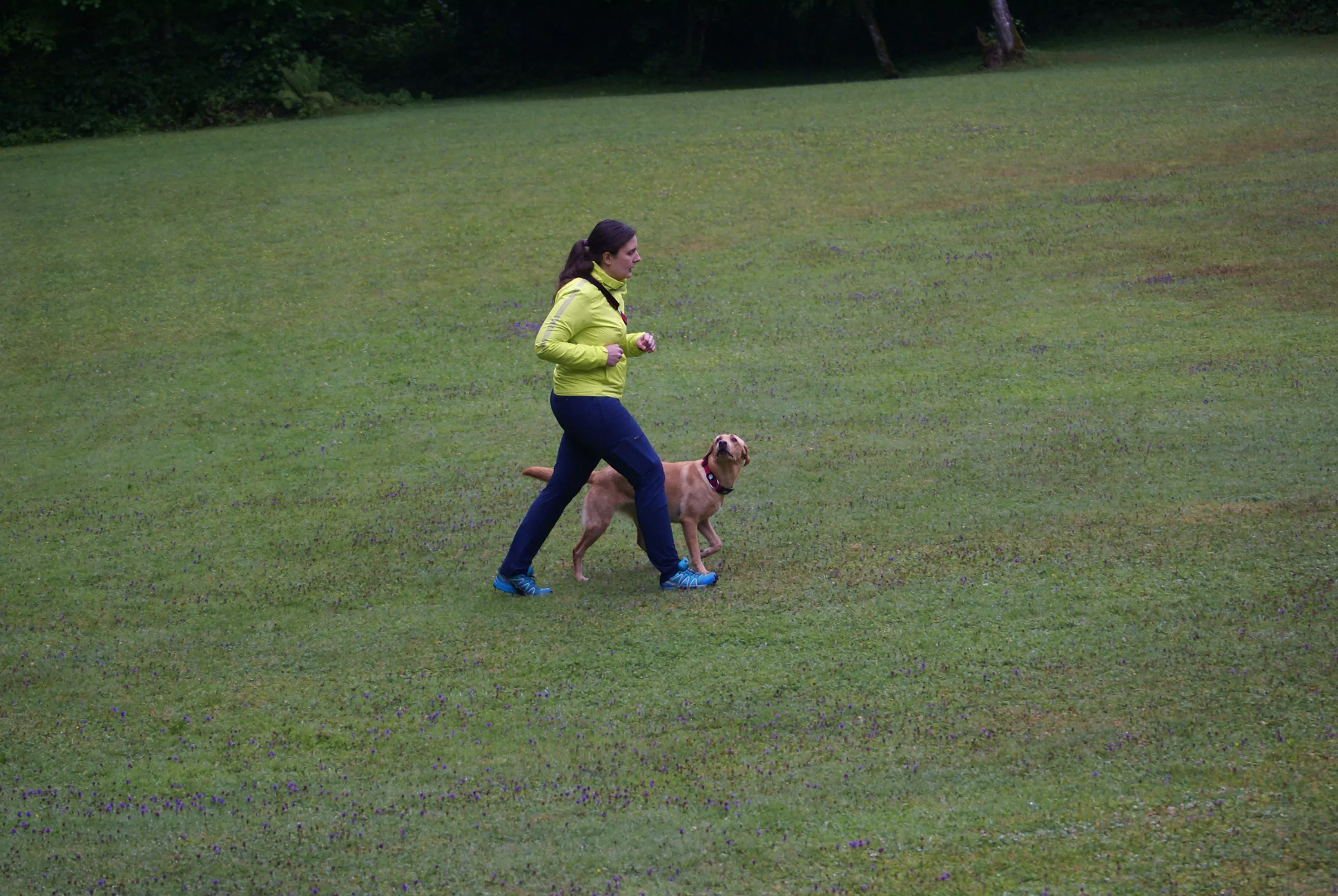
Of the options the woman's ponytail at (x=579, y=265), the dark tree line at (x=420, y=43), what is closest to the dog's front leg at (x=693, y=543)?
the woman's ponytail at (x=579, y=265)

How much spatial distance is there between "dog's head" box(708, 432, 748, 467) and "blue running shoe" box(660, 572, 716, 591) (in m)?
0.78

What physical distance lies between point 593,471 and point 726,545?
1.32m

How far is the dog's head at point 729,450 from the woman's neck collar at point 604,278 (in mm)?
1237

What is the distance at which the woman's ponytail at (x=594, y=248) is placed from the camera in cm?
761

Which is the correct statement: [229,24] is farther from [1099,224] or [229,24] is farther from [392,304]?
[1099,224]

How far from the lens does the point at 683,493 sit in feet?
27.9

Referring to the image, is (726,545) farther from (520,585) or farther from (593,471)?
(520,585)

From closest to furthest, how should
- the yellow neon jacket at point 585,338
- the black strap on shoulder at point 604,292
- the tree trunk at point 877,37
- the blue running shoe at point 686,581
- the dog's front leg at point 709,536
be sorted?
the yellow neon jacket at point 585,338, the black strap on shoulder at point 604,292, the blue running shoe at point 686,581, the dog's front leg at point 709,536, the tree trunk at point 877,37

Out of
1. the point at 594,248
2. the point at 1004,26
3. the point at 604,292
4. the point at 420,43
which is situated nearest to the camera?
the point at 594,248

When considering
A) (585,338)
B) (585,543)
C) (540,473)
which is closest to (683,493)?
(585,543)

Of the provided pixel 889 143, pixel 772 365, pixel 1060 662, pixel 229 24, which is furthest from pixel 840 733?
pixel 229 24

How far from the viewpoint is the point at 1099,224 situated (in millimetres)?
18547

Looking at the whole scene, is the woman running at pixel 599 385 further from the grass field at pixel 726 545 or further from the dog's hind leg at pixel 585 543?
the grass field at pixel 726 545

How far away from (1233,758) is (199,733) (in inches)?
203
